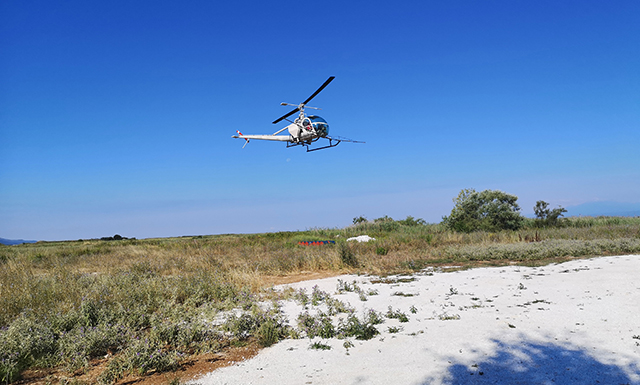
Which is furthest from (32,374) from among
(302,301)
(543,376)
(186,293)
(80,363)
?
(543,376)

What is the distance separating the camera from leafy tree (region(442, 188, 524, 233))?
2458 centimetres

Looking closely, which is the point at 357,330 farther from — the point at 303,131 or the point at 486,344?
the point at 303,131

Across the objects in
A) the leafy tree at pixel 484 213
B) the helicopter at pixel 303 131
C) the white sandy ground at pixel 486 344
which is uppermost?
the helicopter at pixel 303 131

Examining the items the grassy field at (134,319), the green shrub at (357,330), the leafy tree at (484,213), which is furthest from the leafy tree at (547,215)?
the green shrub at (357,330)

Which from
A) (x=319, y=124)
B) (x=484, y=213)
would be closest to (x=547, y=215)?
(x=484, y=213)

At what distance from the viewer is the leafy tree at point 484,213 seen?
24.6 m

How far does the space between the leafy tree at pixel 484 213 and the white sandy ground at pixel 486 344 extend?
56.6 ft

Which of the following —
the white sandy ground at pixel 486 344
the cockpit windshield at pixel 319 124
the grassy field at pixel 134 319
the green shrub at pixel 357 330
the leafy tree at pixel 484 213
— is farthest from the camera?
the leafy tree at pixel 484 213

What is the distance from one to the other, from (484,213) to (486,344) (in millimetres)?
23050

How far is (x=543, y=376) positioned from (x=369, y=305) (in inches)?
142

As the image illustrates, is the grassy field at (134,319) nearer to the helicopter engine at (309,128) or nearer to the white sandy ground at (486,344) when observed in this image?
the white sandy ground at (486,344)

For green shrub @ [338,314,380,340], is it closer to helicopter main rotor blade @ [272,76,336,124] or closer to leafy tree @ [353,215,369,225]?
helicopter main rotor blade @ [272,76,336,124]

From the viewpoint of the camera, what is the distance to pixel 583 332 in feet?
16.6

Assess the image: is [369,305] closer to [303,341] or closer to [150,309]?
[303,341]
